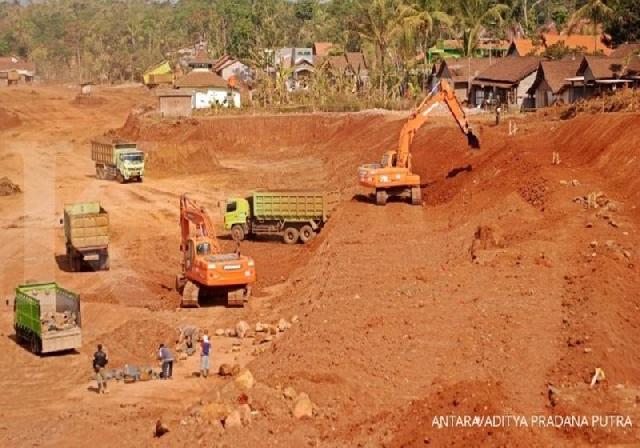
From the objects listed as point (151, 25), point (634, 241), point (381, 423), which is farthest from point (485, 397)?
point (151, 25)

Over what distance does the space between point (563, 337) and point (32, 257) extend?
22.4 m

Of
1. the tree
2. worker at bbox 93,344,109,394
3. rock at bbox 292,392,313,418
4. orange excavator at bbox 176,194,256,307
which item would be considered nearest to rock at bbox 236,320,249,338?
orange excavator at bbox 176,194,256,307

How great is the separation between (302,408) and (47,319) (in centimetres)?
936

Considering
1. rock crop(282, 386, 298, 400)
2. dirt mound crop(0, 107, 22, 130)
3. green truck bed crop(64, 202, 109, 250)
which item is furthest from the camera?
dirt mound crop(0, 107, 22, 130)

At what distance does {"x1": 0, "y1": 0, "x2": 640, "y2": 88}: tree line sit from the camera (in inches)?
3110

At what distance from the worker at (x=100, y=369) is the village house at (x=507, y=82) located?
5458 centimetres

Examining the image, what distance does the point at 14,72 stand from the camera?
140625mm

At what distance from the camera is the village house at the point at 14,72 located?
Result: 138m

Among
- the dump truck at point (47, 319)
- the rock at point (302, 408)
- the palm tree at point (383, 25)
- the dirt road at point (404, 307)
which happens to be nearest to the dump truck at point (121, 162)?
the dirt road at point (404, 307)

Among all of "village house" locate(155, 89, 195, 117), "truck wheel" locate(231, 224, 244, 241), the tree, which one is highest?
the tree

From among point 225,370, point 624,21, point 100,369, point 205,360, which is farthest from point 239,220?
point 624,21

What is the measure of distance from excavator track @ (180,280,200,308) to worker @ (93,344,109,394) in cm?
632

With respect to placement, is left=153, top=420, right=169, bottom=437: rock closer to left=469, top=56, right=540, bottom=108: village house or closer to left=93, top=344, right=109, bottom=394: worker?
left=93, top=344, right=109, bottom=394: worker

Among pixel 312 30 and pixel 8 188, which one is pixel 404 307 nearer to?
pixel 8 188
